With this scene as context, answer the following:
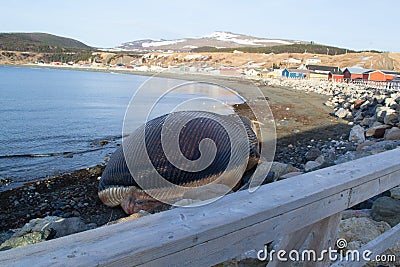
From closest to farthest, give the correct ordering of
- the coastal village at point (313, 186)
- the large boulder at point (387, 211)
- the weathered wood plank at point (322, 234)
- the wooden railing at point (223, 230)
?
the wooden railing at point (223, 230), the weathered wood plank at point (322, 234), the coastal village at point (313, 186), the large boulder at point (387, 211)

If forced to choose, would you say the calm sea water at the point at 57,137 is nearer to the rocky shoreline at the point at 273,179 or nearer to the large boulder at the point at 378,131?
the rocky shoreline at the point at 273,179

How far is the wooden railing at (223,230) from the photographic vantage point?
2.86 feet

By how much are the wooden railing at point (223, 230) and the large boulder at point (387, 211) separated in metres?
2.01

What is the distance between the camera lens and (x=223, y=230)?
1.05 meters

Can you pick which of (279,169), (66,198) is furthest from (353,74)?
(66,198)

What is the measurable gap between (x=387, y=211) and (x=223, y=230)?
2942 millimetres

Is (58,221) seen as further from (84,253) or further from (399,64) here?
(399,64)

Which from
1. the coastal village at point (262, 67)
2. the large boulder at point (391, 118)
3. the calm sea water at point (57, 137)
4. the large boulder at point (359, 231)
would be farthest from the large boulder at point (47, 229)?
the coastal village at point (262, 67)

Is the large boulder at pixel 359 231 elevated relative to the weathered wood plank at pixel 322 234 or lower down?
lower down

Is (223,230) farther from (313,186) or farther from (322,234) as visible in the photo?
(322,234)

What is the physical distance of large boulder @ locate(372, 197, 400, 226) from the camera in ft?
11.0

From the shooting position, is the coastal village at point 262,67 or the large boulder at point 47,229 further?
the coastal village at point 262,67

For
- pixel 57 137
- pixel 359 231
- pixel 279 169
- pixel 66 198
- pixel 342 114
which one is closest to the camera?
pixel 359 231

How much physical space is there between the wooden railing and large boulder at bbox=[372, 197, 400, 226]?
201 centimetres
